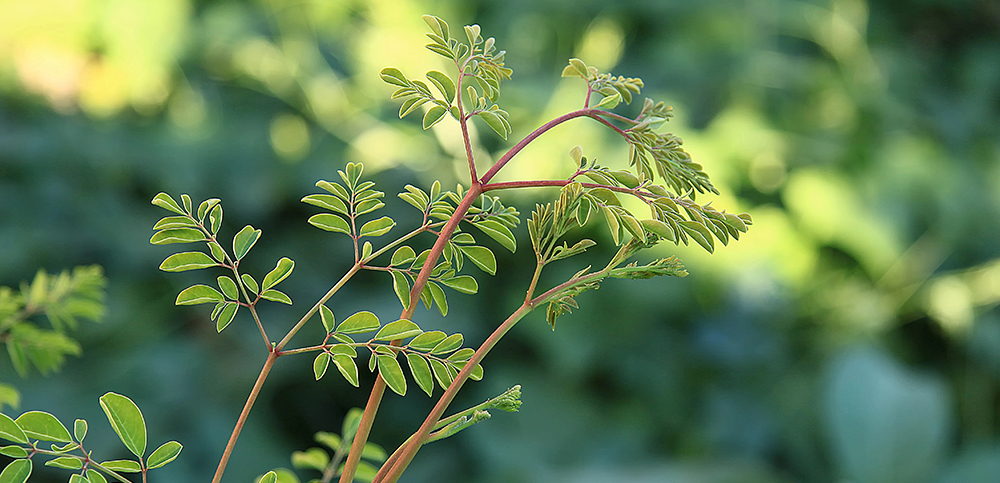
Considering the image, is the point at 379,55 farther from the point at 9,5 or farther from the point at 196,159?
the point at 9,5

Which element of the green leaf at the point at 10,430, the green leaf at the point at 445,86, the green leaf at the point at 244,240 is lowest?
the green leaf at the point at 10,430

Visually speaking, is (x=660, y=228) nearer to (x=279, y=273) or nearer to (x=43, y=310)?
(x=279, y=273)

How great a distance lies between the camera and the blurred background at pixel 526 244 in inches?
34.4

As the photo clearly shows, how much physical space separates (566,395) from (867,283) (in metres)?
0.45

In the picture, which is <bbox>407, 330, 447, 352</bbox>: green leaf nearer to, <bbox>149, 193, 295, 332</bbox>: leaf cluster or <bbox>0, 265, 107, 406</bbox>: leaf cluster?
<bbox>149, 193, 295, 332</bbox>: leaf cluster

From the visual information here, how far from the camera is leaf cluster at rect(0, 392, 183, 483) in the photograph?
0.14 meters

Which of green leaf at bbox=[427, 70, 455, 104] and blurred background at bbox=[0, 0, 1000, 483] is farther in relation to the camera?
blurred background at bbox=[0, 0, 1000, 483]

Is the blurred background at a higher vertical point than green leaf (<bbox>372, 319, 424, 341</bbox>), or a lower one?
higher

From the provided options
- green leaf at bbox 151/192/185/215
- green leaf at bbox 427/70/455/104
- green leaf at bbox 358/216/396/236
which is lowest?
green leaf at bbox 151/192/185/215

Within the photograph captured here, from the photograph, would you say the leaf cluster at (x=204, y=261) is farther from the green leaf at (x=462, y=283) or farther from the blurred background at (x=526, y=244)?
the blurred background at (x=526, y=244)

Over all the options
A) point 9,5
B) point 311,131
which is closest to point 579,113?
point 311,131

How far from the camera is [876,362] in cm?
84

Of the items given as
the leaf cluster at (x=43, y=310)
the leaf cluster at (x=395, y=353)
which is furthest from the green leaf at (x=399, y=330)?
the leaf cluster at (x=43, y=310)

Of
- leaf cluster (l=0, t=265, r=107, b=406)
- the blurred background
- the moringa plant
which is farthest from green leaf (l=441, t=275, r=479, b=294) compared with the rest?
the blurred background
